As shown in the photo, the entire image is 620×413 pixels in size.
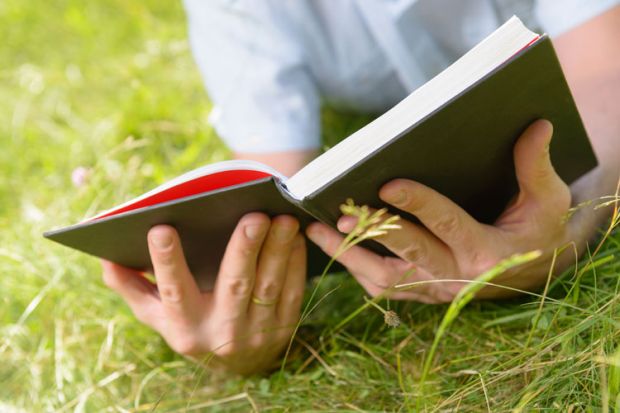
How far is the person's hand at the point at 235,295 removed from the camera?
1013 millimetres

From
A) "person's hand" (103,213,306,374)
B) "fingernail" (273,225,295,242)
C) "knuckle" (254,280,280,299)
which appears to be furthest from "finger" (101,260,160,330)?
"fingernail" (273,225,295,242)

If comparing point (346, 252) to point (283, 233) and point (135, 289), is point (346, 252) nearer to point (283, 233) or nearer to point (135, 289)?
point (283, 233)

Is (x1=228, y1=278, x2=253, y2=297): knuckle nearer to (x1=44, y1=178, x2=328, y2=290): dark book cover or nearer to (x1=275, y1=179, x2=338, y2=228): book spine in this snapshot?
(x1=44, y1=178, x2=328, y2=290): dark book cover

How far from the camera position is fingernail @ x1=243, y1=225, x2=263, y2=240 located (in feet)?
3.20

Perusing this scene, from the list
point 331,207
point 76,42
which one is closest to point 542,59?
point 331,207

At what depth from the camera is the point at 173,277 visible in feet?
3.54

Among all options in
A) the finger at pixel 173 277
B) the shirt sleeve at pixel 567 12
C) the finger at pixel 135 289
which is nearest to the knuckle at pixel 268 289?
the finger at pixel 173 277

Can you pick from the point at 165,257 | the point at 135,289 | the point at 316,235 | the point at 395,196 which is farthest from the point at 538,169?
the point at 135,289

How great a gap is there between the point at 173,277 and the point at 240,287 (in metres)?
0.10

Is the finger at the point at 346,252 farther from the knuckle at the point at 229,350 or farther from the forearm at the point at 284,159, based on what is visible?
the forearm at the point at 284,159

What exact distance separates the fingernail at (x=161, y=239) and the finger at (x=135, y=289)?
0.69 ft

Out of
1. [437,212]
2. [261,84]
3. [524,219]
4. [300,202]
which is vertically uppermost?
[261,84]

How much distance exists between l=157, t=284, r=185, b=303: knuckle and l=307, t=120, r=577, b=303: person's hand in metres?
0.23

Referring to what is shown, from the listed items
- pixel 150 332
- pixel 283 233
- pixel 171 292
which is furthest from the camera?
pixel 150 332
